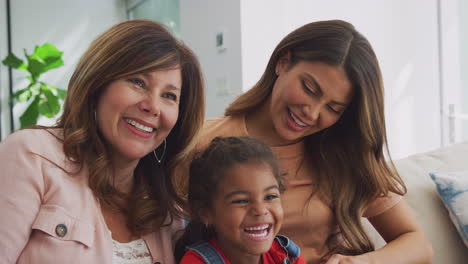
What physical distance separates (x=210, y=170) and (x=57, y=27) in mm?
4447

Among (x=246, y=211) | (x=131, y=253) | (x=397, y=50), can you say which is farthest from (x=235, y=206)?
(x=397, y=50)

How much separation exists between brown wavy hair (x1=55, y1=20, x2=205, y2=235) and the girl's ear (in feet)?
1.20

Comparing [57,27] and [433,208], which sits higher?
[57,27]

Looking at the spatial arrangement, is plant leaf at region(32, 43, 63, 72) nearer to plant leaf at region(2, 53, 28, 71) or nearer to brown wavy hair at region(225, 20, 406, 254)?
plant leaf at region(2, 53, 28, 71)

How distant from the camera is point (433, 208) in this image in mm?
1653

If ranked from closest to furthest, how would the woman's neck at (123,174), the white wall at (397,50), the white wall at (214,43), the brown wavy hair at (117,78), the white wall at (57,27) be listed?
the brown wavy hair at (117,78), the woman's neck at (123,174), the white wall at (214,43), the white wall at (397,50), the white wall at (57,27)

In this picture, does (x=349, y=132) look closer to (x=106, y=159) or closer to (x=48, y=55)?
(x=106, y=159)

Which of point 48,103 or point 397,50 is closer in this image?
point 397,50

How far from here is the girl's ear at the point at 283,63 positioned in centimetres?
151

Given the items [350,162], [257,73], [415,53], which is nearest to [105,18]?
[257,73]

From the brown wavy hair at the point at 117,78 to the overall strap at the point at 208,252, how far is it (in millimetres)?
126

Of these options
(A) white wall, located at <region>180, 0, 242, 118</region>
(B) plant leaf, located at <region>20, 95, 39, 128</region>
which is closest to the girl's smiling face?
(A) white wall, located at <region>180, 0, 242, 118</region>

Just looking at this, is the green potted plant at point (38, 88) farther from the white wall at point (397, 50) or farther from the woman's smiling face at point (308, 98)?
the woman's smiling face at point (308, 98)

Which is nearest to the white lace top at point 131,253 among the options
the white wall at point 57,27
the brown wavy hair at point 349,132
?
the brown wavy hair at point 349,132
